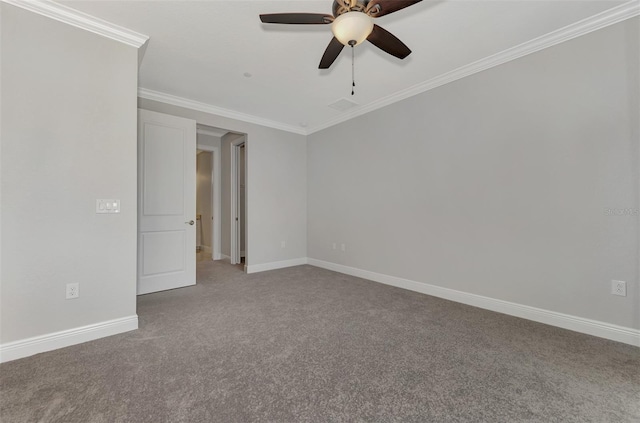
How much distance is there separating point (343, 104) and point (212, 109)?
205 centimetres

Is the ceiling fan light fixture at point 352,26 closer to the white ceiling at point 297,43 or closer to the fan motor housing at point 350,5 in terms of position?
the fan motor housing at point 350,5

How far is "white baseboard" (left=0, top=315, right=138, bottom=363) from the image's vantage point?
188 centimetres

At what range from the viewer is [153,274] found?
3.43 metres

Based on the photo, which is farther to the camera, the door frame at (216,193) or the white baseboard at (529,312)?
the door frame at (216,193)

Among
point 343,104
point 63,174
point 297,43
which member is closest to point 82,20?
point 63,174

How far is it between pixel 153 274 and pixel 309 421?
3.01 meters

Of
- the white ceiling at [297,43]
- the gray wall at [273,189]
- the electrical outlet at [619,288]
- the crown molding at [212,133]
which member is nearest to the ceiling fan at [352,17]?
the white ceiling at [297,43]

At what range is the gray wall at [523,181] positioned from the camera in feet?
7.02

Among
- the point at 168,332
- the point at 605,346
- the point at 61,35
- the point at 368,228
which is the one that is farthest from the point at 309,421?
the point at 61,35

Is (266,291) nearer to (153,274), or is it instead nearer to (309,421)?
(153,274)

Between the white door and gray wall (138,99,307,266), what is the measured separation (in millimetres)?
641

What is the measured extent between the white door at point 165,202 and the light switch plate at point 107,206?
112cm

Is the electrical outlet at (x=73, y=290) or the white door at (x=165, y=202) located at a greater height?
the white door at (x=165, y=202)

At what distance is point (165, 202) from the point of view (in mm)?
3531
